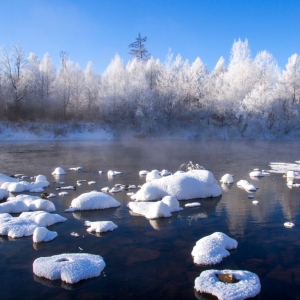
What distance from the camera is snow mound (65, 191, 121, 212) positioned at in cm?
1173

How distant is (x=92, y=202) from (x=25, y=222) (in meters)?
2.66

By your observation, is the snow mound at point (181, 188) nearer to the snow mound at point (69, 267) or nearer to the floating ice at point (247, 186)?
the floating ice at point (247, 186)

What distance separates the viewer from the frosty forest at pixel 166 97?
53.3 meters

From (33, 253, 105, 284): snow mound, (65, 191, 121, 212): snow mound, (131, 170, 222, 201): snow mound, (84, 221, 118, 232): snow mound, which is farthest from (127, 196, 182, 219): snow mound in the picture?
(33, 253, 105, 284): snow mound

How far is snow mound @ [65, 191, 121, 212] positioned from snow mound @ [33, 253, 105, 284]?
13.5 feet

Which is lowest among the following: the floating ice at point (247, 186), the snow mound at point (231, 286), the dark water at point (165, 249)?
the dark water at point (165, 249)

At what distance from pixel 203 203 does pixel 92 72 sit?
191 feet

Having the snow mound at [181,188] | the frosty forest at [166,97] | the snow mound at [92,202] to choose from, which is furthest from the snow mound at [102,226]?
the frosty forest at [166,97]

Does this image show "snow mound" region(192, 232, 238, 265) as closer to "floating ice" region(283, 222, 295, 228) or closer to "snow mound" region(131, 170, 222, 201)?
"floating ice" region(283, 222, 295, 228)

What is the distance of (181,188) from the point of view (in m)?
13.4

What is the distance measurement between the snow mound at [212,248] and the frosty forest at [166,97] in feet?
151

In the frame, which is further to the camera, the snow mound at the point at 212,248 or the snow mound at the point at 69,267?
the snow mound at the point at 212,248

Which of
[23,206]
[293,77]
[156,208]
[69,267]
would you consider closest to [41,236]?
[69,267]

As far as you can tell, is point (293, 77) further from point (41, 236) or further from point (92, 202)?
point (41, 236)
